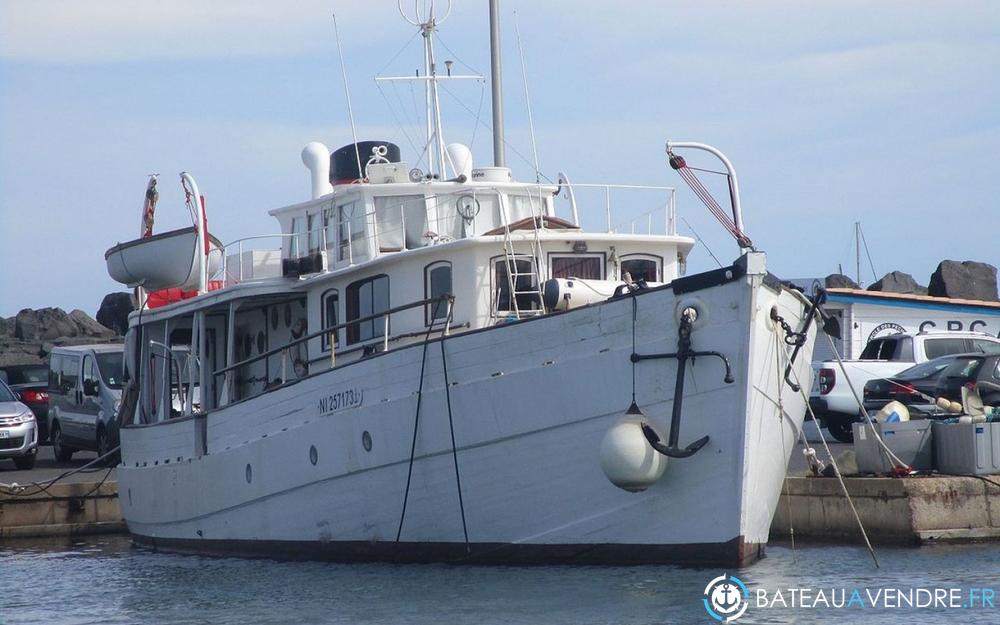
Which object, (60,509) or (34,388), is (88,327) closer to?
(34,388)

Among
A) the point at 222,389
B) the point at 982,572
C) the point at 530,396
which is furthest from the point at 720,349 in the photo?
the point at 222,389

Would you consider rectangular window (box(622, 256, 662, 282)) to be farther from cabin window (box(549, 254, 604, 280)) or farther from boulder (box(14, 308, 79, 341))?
boulder (box(14, 308, 79, 341))

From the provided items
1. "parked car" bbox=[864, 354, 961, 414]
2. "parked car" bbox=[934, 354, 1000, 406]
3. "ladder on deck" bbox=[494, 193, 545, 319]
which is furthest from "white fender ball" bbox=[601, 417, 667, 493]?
"parked car" bbox=[934, 354, 1000, 406]

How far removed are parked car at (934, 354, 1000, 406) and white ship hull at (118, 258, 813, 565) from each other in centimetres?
600

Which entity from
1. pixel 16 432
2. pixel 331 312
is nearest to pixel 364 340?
pixel 331 312

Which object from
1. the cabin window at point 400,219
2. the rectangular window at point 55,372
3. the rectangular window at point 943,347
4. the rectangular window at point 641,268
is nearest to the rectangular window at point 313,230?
the cabin window at point 400,219

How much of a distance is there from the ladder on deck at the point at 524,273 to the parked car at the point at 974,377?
24.5 ft

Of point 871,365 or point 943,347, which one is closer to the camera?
point 871,365

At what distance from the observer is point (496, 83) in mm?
17578

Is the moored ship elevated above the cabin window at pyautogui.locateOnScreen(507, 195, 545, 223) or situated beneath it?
situated beneath

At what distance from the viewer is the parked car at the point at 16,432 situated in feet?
75.6

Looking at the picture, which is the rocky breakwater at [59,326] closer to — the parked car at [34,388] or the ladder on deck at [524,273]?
the parked car at [34,388]

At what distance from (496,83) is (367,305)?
11.0ft

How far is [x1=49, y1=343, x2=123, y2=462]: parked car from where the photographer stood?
24.5 meters
